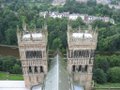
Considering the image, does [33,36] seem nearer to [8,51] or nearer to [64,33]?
[64,33]

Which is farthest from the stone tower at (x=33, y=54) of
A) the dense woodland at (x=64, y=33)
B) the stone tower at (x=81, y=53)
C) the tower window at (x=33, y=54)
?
the dense woodland at (x=64, y=33)

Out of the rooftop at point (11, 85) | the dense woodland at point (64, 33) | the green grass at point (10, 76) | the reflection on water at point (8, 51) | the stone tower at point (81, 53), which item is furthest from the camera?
the reflection on water at point (8, 51)

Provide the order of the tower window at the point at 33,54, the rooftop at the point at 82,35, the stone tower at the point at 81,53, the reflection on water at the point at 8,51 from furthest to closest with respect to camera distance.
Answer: the reflection on water at the point at 8,51 → the tower window at the point at 33,54 → the rooftop at the point at 82,35 → the stone tower at the point at 81,53

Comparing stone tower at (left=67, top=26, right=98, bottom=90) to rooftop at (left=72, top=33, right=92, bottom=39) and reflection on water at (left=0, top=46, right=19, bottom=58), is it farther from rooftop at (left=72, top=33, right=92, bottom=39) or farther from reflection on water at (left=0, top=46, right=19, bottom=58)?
reflection on water at (left=0, top=46, right=19, bottom=58)

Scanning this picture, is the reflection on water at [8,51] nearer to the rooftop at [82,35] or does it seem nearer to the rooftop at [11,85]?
the rooftop at [11,85]

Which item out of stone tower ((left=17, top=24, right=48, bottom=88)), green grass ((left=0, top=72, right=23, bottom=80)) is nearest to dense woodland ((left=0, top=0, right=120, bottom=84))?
green grass ((left=0, top=72, right=23, bottom=80))

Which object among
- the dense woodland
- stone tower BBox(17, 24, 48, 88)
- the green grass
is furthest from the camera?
the dense woodland

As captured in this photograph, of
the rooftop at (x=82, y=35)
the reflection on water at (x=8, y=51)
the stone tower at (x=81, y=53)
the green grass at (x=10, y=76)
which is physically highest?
the rooftop at (x=82, y=35)
